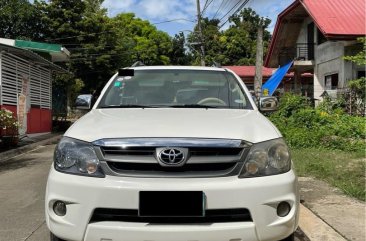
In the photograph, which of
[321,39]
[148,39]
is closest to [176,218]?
[321,39]

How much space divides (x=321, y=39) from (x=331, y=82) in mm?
2362

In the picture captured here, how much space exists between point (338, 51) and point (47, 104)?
41.3ft

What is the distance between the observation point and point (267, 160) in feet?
11.1

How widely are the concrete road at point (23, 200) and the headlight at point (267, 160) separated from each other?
62.6 inches

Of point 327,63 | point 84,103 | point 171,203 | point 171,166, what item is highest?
point 327,63

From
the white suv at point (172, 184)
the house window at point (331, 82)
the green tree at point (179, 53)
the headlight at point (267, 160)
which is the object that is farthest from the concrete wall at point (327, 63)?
the green tree at point (179, 53)

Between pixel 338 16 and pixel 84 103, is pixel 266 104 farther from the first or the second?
pixel 338 16

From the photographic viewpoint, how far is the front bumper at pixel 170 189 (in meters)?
3.11

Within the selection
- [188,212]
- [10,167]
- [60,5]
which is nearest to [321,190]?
[188,212]

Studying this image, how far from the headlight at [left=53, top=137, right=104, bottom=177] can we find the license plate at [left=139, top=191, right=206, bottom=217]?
37cm

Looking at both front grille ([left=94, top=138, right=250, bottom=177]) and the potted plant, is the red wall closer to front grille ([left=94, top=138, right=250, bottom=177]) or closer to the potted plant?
the potted plant

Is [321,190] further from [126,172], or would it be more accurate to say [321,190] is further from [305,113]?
[305,113]

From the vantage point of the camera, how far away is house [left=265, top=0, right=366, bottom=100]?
19.4 m

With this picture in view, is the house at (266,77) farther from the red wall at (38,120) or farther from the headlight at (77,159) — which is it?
the headlight at (77,159)
